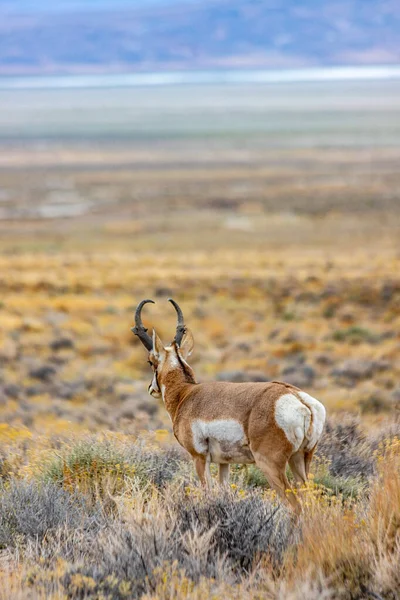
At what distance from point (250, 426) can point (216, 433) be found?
1.15 ft

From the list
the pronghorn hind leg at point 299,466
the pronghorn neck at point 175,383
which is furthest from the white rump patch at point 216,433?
the pronghorn neck at point 175,383

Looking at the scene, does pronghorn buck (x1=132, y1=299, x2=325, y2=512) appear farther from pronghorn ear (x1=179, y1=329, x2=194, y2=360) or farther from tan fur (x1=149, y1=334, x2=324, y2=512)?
pronghorn ear (x1=179, y1=329, x2=194, y2=360)

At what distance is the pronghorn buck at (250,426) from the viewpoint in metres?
5.82

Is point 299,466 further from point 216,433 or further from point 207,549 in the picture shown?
point 207,549

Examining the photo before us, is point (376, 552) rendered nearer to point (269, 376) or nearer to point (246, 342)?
point (269, 376)

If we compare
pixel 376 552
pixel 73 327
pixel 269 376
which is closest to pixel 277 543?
pixel 376 552

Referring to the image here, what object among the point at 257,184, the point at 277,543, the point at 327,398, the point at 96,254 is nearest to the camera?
the point at 277,543

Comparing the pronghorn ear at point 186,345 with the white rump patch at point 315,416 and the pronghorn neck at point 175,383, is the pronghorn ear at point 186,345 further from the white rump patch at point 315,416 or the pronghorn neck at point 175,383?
the white rump patch at point 315,416

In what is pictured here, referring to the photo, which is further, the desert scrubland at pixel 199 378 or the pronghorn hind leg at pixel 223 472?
the pronghorn hind leg at pixel 223 472

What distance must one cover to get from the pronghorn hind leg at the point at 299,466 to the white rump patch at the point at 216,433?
365mm

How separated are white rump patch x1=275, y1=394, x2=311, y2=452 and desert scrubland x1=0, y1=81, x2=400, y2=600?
1.19 ft

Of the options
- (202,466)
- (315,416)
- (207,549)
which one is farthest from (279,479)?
(207,549)

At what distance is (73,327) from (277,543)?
17597 millimetres

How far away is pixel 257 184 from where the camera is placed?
282 feet
